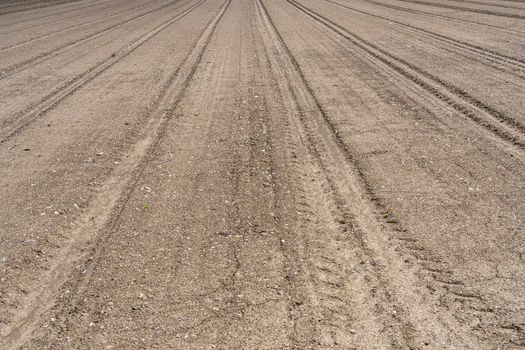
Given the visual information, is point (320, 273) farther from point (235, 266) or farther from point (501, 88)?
point (501, 88)

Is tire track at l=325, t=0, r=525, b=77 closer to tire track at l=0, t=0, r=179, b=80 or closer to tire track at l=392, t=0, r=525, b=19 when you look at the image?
tire track at l=392, t=0, r=525, b=19

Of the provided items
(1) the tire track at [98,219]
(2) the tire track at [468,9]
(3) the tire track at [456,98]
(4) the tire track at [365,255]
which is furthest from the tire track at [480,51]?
(1) the tire track at [98,219]

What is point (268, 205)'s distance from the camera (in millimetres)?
5922

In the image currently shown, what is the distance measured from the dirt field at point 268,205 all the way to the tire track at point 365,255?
0.02 metres

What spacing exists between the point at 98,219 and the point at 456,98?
6816 millimetres

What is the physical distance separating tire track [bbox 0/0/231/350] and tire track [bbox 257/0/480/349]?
237 centimetres

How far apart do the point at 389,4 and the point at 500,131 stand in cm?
2205

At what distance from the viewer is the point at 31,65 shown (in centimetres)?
1477

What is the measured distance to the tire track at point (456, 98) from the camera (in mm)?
7648

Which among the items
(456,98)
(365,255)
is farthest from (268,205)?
(456,98)

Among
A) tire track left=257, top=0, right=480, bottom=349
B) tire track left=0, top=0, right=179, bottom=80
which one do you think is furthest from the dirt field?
tire track left=0, top=0, right=179, bottom=80

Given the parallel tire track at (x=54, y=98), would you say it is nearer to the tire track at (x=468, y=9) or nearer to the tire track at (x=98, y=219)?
the tire track at (x=98, y=219)

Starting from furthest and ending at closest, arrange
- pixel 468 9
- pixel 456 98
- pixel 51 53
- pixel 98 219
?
pixel 468 9, pixel 51 53, pixel 456 98, pixel 98 219

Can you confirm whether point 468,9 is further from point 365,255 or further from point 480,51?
point 365,255
